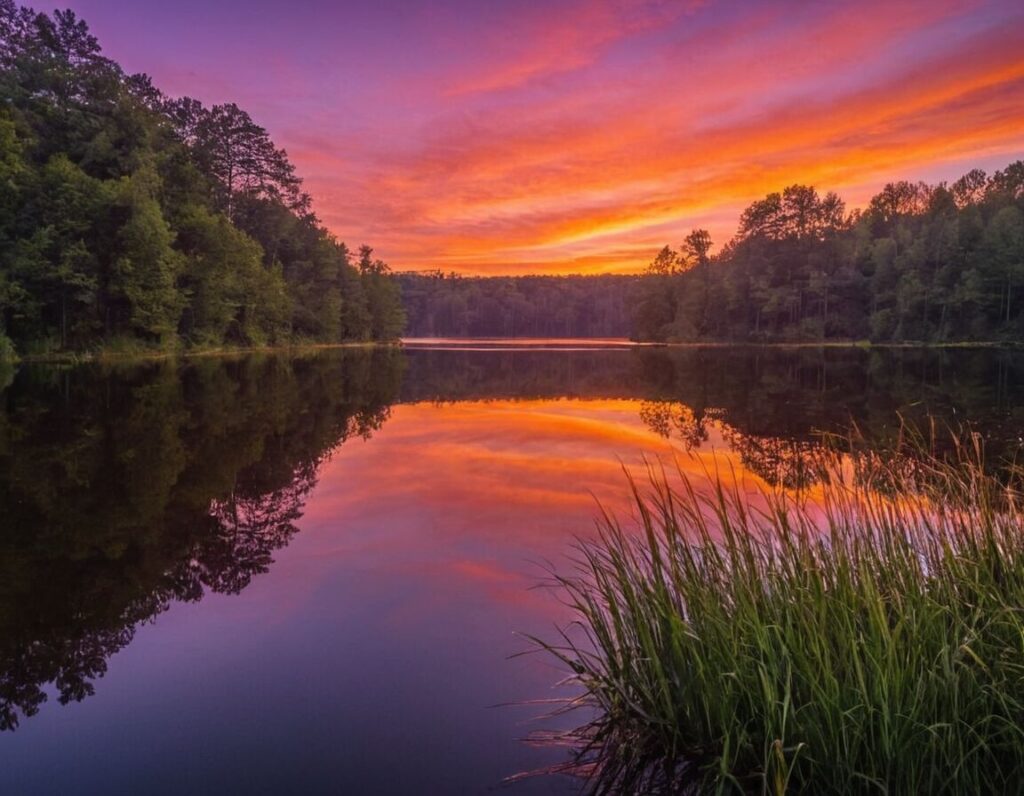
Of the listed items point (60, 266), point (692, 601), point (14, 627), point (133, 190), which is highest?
point (133, 190)

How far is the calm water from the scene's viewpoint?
4.43 metres

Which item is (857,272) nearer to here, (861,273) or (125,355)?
(861,273)

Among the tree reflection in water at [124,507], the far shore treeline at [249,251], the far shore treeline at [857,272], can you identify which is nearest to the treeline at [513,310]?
the far shore treeline at [857,272]

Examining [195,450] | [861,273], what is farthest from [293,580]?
[861,273]

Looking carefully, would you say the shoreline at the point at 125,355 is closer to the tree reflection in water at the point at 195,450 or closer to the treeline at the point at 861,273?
the tree reflection in water at the point at 195,450

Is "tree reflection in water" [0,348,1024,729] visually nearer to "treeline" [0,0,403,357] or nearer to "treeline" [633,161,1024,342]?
"treeline" [0,0,403,357]

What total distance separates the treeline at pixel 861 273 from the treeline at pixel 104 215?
61.0m

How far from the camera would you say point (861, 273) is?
85688mm

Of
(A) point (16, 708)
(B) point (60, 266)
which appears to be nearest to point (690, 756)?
(A) point (16, 708)

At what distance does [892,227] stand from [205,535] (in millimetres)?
108441

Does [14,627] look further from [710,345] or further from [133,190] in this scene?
[710,345]

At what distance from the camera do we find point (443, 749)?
4.47m

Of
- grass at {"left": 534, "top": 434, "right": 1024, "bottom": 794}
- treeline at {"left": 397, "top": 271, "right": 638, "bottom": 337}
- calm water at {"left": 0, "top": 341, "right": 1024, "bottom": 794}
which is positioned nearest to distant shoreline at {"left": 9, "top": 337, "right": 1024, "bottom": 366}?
Answer: calm water at {"left": 0, "top": 341, "right": 1024, "bottom": 794}

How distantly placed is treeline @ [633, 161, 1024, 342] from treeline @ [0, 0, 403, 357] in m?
61.0
